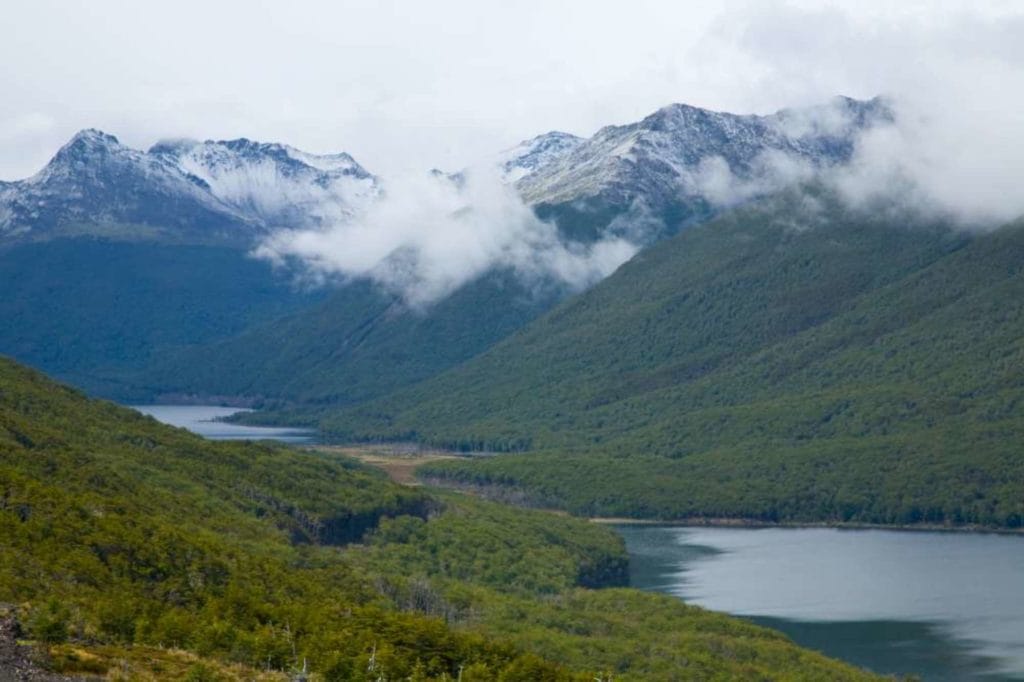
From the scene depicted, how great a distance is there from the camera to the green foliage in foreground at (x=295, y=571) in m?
70.6

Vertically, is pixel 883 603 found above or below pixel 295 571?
below

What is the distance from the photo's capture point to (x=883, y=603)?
168 metres

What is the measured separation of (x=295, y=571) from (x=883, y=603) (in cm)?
8013

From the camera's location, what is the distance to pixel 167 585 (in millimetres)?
85188

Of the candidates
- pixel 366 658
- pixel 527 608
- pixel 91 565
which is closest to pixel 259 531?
pixel 527 608

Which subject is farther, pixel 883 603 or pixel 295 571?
pixel 883 603

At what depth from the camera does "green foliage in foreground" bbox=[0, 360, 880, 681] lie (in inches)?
2781

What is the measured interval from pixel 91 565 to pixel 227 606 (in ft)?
23.0

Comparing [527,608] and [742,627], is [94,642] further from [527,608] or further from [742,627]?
[742,627]

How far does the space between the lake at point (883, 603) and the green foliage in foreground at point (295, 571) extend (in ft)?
38.0

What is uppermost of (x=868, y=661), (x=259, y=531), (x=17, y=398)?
(x=17, y=398)

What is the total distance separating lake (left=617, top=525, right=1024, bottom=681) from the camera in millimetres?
141000

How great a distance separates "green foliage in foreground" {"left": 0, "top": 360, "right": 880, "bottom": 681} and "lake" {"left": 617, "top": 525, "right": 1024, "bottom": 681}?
11.6 m

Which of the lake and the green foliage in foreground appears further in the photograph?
the lake
